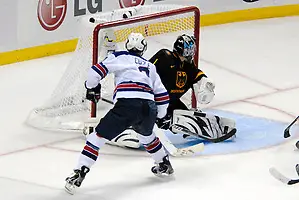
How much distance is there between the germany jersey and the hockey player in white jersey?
22.1 inches

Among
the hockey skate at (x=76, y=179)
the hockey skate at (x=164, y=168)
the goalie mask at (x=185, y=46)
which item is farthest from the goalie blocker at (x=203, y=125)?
the hockey skate at (x=76, y=179)

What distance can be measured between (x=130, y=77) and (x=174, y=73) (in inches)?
28.7

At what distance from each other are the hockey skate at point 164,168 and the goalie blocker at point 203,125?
47 centimetres

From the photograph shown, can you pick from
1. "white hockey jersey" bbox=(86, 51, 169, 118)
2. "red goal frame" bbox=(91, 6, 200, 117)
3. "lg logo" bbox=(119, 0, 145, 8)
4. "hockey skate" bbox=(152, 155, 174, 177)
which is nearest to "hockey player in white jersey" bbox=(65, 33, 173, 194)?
"white hockey jersey" bbox=(86, 51, 169, 118)

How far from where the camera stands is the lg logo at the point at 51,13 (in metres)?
6.33

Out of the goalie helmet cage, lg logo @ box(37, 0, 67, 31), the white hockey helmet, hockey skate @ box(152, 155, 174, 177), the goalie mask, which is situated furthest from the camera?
lg logo @ box(37, 0, 67, 31)

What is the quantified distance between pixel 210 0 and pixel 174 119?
2610 millimetres

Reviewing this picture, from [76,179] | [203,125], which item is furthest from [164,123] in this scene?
[76,179]

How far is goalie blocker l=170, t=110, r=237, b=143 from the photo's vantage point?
4.91 metres

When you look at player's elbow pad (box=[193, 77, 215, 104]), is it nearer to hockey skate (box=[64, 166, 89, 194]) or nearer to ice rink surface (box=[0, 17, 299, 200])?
ice rink surface (box=[0, 17, 299, 200])

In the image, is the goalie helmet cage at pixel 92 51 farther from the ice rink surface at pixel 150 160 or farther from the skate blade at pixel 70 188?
the skate blade at pixel 70 188

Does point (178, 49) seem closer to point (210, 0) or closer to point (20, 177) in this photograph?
point (20, 177)

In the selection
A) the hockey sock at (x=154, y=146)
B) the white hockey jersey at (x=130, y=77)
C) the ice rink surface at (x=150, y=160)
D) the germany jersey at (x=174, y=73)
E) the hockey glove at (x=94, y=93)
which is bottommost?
the ice rink surface at (x=150, y=160)

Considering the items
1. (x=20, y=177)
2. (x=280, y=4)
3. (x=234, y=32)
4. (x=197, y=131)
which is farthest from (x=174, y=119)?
(x=280, y=4)
